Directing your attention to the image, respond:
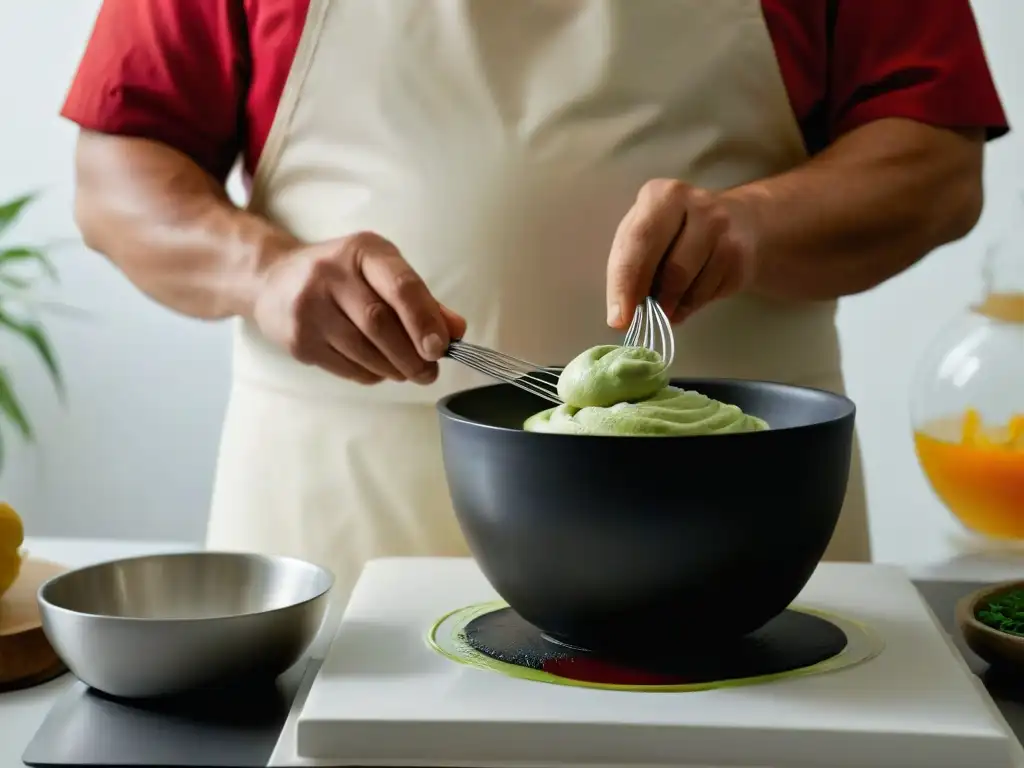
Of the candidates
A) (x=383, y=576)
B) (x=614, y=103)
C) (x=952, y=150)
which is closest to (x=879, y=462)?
(x=952, y=150)

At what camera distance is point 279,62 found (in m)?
1.07

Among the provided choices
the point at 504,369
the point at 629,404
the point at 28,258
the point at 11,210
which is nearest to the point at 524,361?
the point at 504,369

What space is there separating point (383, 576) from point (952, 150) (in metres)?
0.63

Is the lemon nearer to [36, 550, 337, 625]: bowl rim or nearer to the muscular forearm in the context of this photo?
[36, 550, 337, 625]: bowl rim

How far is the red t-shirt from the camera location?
108 cm

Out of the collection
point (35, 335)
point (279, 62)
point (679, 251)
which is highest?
point (279, 62)

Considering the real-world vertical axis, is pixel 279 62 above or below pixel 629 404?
above

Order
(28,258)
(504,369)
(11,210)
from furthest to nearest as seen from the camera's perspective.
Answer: (28,258) → (11,210) → (504,369)

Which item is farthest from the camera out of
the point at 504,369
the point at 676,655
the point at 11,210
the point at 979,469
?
the point at 11,210

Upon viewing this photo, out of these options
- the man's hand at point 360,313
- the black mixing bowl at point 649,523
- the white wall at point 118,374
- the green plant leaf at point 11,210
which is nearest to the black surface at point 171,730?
the black mixing bowl at point 649,523

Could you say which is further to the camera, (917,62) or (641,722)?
(917,62)

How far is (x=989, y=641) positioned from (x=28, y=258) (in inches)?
81.6

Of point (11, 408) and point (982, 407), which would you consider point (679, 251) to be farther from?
point (11, 408)

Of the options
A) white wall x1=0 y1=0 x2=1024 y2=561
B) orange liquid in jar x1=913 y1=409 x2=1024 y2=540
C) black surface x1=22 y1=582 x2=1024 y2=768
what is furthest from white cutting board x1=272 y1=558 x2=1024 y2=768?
white wall x1=0 y1=0 x2=1024 y2=561
